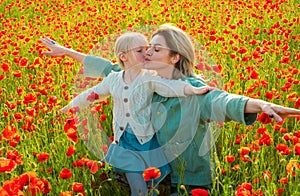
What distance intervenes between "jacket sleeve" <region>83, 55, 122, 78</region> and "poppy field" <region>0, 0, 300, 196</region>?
0.09 m

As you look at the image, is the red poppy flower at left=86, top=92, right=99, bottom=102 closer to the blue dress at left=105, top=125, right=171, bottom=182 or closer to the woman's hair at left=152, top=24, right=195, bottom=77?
the blue dress at left=105, top=125, right=171, bottom=182

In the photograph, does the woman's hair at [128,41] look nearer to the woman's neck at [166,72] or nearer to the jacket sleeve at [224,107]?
the woman's neck at [166,72]

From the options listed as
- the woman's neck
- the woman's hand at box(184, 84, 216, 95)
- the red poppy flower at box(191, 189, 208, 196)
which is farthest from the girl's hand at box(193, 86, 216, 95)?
the red poppy flower at box(191, 189, 208, 196)

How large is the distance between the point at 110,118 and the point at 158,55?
1.01 meters

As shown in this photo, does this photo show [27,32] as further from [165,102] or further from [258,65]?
[165,102]

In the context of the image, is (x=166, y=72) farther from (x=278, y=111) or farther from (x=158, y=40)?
(x=278, y=111)

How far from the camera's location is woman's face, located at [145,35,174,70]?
261cm

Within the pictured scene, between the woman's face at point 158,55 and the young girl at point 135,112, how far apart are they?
0.20ft

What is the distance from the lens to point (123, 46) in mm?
2650

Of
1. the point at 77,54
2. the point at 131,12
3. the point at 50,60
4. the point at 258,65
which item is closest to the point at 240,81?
the point at 258,65

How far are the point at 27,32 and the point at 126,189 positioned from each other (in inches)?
159

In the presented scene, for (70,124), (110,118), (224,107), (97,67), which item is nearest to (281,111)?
(224,107)

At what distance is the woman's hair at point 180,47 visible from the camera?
262 cm

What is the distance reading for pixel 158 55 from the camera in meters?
2.62
